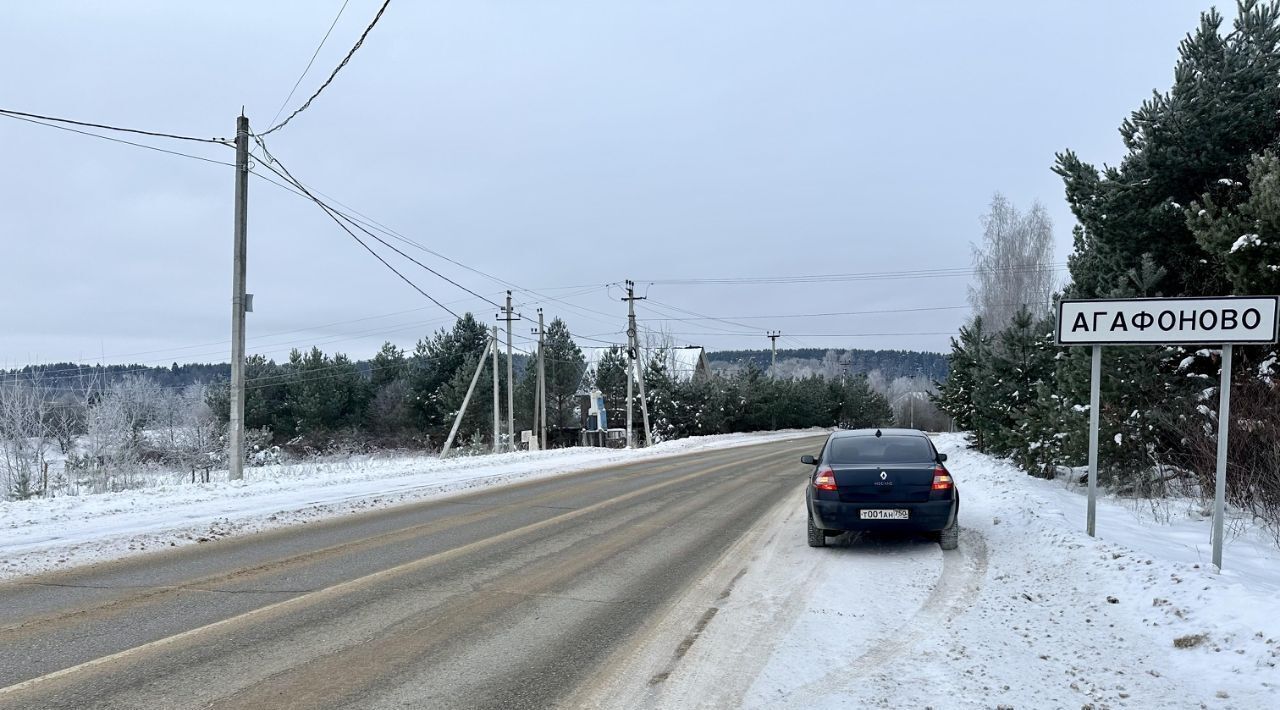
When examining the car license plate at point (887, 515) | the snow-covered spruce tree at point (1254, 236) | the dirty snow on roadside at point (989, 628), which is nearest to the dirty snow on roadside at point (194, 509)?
the dirty snow on roadside at point (989, 628)

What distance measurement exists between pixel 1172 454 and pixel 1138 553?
6.03 metres

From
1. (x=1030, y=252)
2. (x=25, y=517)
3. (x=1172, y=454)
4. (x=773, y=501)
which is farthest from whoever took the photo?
(x=1030, y=252)

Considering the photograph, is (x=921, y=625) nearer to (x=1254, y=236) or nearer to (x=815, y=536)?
(x=815, y=536)

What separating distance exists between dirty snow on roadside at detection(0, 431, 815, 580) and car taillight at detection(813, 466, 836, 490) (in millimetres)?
7303

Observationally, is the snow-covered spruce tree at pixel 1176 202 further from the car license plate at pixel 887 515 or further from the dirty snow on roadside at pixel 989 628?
the car license plate at pixel 887 515

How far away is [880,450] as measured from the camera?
9680 millimetres

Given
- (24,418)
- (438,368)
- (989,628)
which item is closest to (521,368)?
(438,368)

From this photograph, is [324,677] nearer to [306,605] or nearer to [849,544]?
[306,605]

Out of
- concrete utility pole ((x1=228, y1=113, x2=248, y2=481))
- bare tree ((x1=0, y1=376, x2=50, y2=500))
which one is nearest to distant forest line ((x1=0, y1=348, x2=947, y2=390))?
bare tree ((x1=0, y1=376, x2=50, y2=500))

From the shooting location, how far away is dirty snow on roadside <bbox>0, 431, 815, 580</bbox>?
8953mm

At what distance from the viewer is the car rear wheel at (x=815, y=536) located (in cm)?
917

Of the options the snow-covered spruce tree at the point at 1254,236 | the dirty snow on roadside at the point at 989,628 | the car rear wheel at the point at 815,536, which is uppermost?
the snow-covered spruce tree at the point at 1254,236

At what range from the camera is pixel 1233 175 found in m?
13.0

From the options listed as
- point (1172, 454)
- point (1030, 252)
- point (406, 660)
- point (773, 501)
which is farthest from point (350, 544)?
point (1030, 252)
